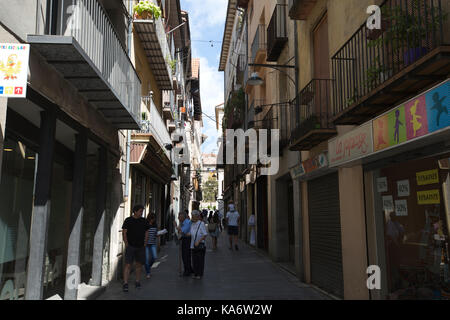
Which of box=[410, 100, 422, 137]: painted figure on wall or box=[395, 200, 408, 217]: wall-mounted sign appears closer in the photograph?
box=[410, 100, 422, 137]: painted figure on wall

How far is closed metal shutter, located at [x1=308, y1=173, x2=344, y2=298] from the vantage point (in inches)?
326

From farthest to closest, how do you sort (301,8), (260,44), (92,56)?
(260,44) → (301,8) → (92,56)

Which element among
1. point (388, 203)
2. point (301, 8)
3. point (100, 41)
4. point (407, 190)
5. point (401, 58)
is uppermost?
point (301, 8)

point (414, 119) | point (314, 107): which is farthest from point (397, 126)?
point (314, 107)

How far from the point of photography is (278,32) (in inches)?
522

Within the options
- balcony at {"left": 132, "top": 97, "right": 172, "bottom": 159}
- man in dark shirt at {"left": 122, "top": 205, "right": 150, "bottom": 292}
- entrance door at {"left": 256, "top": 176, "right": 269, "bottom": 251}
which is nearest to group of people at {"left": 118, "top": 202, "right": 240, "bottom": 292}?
man in dark shirt at {"left": 122, "top": 205, "right": 150, "bottom": 292}

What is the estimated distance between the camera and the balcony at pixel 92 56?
18.0 ft

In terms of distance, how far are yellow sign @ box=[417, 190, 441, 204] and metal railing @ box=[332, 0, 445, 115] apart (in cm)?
162

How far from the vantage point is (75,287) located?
292 inches

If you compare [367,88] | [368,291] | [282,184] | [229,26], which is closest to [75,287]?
[368,291]

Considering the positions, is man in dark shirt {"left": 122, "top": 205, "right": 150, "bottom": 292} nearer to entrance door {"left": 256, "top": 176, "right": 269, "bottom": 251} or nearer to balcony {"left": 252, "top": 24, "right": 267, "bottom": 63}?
balcony {"left": 252, "top": 24, "right": 267, "bottom": 63}

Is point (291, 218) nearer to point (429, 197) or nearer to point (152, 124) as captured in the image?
point (152, 124)

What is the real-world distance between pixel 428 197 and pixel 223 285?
5.57 m

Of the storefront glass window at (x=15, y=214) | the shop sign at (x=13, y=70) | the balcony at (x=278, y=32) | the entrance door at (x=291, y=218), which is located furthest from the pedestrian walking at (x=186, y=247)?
the shop sign at (x=13, y=70)
